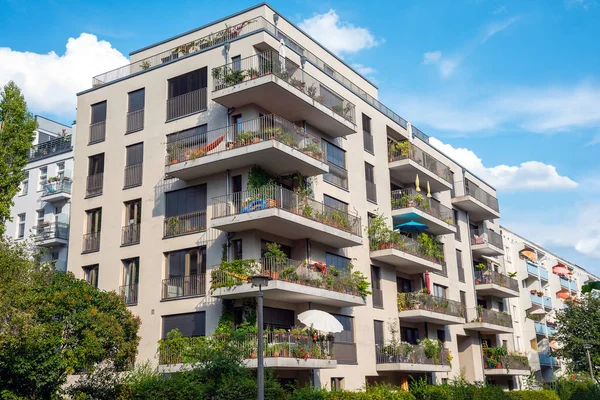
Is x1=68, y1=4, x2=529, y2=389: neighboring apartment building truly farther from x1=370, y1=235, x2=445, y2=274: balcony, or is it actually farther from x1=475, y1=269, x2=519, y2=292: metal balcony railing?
x1=475, y1=269, x2=519, y2=292: metal balcony railing

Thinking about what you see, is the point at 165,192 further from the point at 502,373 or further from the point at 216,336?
the point at 502,373

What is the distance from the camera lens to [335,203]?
3397cm

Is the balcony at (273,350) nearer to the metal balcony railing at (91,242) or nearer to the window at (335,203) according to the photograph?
the window at (335,203)

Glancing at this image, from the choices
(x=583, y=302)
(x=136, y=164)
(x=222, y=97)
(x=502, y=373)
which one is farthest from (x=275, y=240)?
(x=583, y=302)

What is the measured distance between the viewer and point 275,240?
99.3 ft

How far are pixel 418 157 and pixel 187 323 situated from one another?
62.6ft

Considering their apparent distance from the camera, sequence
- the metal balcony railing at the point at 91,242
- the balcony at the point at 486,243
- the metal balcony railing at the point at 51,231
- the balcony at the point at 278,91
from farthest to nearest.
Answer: the balcony at the point at 486,243 → the metal balcony railing at the point at 51,231 → the metal balcony railing at the point at 91,242 → the balcony at the point at 278,91

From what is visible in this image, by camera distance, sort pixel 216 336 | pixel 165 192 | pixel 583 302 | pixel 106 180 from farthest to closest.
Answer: pixel 583 302 < pixel 106 180 < pixel 165 192 < pixel 216 336

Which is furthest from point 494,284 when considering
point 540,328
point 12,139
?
point 12,139

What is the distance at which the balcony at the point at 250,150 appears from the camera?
93.2ft

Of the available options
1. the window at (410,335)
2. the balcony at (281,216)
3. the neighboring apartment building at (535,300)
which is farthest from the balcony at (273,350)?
the neighboring apartment building at (535,300)

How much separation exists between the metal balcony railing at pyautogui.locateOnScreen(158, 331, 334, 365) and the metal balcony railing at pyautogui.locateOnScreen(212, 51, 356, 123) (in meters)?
10.8

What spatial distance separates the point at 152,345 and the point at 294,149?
10927 mm

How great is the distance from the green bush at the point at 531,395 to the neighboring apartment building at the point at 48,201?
2607 cm
